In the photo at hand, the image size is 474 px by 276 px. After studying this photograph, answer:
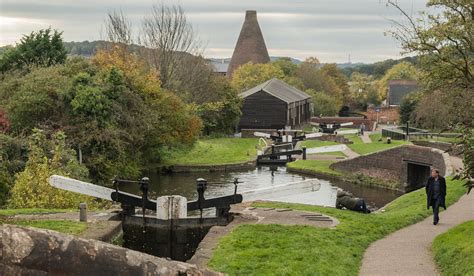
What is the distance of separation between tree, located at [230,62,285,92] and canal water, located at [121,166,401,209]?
36442 mm

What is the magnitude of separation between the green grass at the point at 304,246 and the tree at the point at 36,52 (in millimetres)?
27063

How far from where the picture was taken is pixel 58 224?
48.0 ft

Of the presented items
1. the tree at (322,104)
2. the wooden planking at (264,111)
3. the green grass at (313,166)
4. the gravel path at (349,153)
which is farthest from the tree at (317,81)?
the green grass at (313,166)

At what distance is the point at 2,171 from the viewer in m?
21.5

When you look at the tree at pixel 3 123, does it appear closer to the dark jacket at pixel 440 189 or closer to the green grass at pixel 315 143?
the dark jacket at pixel 440 189

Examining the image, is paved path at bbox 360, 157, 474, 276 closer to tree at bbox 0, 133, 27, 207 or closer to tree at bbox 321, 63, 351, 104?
tree at bbox 0, 133, 27, 207

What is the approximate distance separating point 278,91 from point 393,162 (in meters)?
30.4

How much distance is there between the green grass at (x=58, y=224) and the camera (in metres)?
14.1

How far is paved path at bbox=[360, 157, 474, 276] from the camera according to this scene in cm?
1168

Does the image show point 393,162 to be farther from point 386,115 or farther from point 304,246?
point 386,115

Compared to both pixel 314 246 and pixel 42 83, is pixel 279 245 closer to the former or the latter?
pixel 314 246

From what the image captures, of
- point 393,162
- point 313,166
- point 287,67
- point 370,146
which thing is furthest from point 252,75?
point 393,162

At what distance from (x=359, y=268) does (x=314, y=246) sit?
139 cm

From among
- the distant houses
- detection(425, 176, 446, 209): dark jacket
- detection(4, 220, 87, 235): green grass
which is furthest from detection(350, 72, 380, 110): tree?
detection(4, 220, 87, 235): green grass
